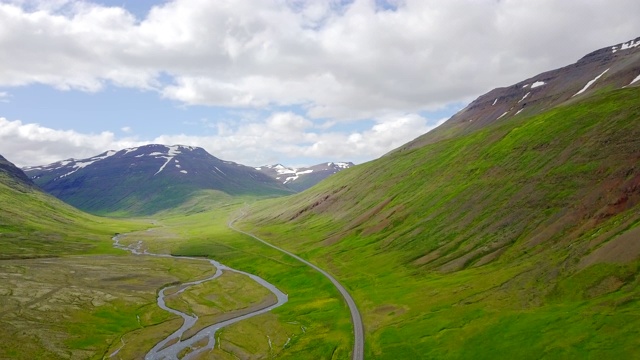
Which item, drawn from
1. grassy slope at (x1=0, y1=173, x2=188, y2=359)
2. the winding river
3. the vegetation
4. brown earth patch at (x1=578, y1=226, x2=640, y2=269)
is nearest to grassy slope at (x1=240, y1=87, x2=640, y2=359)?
brown earth patch at (x1=578, y1=226, x2=640, y2=269)

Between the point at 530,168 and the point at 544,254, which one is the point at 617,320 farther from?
the point at 530,168

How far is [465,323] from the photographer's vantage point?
88500mm

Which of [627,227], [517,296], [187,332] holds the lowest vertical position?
[187,332]

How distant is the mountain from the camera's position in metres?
75.7

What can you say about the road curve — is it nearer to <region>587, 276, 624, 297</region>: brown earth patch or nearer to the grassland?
the grassland

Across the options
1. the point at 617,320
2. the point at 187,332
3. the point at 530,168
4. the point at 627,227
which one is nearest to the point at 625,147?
the point at 530,168

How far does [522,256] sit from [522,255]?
0.77 metres

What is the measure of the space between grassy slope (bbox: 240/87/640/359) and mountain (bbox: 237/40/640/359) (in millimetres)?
349

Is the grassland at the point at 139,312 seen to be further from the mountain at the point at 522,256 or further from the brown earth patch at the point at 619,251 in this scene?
the brown earth patch at the point at 619,251

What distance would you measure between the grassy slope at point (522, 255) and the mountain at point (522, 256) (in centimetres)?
35

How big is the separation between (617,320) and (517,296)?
24.5 m

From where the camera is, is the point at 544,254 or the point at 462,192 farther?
the point at 462,192

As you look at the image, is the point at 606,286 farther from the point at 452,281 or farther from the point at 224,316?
the point at 224,316

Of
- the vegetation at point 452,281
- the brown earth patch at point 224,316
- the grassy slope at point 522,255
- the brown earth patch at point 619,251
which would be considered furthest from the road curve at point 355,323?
the brown earth patch at point 619,251
